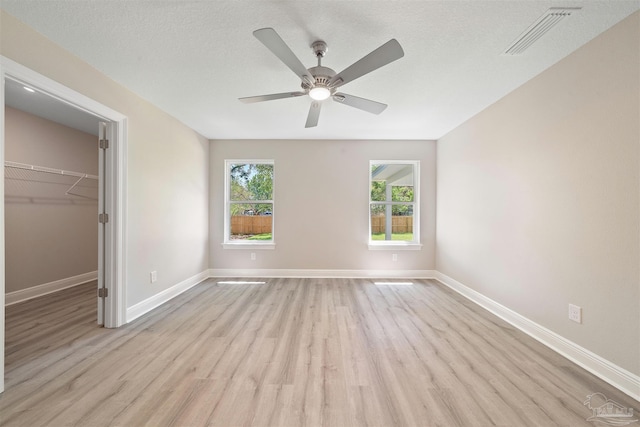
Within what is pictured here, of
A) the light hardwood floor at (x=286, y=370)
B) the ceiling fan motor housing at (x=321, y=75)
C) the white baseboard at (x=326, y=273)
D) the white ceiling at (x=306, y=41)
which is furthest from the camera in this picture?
the white baseboard at (x=326, y=273)

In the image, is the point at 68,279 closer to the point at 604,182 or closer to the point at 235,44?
the point at 235,44

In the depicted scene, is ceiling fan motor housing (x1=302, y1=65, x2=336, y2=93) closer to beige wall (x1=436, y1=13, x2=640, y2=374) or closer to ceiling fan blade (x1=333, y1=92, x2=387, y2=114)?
ceiling fan blade (x1=333, y1=92, x2=387, y2=114)

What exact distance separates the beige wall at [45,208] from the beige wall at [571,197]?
599 cm

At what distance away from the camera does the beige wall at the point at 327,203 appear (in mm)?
4398

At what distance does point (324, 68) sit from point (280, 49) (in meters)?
0.40

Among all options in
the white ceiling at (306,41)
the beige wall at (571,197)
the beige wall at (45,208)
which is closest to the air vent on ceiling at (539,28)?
the white ceiling at (306,41)

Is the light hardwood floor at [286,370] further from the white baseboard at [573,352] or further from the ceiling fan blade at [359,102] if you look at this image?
the ceiling fan blade at [359,102]

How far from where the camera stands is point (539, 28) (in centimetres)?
171

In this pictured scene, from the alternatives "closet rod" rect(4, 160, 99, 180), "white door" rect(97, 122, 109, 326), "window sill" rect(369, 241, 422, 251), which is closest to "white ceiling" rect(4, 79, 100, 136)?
"white door" rect(97, 122, 109, 326)

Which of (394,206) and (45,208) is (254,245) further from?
(45,208)

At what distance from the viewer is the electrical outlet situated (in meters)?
1.92

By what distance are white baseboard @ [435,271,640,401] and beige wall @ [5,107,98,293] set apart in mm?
5942

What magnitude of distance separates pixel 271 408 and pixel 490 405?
134 cm

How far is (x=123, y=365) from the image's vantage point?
6.09ft
